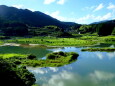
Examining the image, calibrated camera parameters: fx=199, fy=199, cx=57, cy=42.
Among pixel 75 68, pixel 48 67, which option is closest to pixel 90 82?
pixel 75 68

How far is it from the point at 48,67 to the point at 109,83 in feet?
77.1

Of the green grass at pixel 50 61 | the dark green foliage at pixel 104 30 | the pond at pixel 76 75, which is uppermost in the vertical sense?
the dark green foliage at pixel 104 30

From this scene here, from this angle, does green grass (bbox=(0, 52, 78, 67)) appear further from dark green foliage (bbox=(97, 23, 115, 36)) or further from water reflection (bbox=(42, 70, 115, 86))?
dark green foliage (bbox=(97, 23, 115, 36))

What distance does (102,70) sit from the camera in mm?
59094

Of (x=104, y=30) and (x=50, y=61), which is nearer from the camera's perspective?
(x=50, y=61)

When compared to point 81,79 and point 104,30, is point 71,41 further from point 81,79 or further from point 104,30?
point 81,79

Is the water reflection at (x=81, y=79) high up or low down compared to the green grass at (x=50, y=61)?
down

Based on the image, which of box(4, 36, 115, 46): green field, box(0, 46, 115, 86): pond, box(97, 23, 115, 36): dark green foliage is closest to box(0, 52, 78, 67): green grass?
box(0, 46, 115, 86): pond

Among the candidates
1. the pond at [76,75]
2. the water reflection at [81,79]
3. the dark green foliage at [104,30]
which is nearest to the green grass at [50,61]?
the pond at [76,75]

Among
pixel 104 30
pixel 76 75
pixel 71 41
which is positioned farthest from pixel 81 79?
pixel 104 30

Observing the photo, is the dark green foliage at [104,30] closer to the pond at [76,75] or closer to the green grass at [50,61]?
the green grass at [50,61]

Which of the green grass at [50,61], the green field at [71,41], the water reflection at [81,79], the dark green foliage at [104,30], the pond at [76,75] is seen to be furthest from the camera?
the dark green foliage at [104,30]

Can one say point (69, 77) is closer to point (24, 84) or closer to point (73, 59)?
point (24, 84)

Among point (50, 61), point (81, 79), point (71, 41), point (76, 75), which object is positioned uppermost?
point (71, 41)
